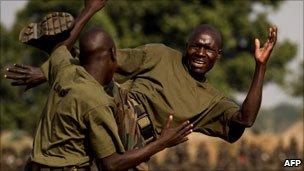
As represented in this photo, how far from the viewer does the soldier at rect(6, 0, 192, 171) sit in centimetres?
537

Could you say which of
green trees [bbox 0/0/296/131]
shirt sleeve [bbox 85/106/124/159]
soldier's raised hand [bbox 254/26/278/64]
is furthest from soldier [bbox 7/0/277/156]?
green trees [bbox 0/0/296/131]

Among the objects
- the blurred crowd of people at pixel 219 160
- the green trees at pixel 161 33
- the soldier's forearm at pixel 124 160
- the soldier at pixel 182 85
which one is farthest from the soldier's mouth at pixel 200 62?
the green trees at pixel 161 33

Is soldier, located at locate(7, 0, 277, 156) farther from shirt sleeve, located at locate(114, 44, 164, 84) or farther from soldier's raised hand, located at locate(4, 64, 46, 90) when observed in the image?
soldier's raised hand, located at locate(4, 64, 46, 90)

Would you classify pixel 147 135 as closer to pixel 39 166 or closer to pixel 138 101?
pixel 138 101

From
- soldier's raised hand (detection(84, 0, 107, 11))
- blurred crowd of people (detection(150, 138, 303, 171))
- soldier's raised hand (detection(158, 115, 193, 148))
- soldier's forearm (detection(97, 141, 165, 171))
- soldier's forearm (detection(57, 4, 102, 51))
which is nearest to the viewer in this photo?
soldier's forearm (detection(97, 141, 165, 171))

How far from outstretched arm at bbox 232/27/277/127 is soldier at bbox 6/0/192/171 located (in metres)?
1.05

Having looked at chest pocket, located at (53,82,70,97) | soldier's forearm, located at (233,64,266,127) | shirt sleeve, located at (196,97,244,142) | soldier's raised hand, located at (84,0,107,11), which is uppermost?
soldier's raised hand, located at (84,0,107,11)

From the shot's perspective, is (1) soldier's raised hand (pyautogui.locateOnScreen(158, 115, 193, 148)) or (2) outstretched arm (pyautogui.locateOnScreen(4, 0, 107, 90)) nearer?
(1) soldier's raised hand (pyautogui.locateOnScreen(158, 115, 193, 148))

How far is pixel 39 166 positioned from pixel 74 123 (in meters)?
0.41

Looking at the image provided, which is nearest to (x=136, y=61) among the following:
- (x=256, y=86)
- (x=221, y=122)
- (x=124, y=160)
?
(x=221, y=122)

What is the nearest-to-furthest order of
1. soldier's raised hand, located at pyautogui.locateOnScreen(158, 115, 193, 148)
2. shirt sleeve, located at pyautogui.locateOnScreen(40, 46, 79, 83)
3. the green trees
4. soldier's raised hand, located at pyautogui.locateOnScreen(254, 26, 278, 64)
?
1. soldier's raised hand, located at pyautogui.locateOnScreen(158, 115, 193, 148)
2. shirt sleeve, located at pyautogui.locateOnScreen(40, 46, 79, 83)
3. soldier's raised hand, located at pyautogui.locateOnScreen(254, 26, 278, 64)
4. the green trees

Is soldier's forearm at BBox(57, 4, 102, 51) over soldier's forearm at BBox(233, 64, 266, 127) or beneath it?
over

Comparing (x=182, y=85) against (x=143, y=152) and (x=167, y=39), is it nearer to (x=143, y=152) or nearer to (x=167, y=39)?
(x=143, y=152)

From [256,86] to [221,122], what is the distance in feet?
2.18
